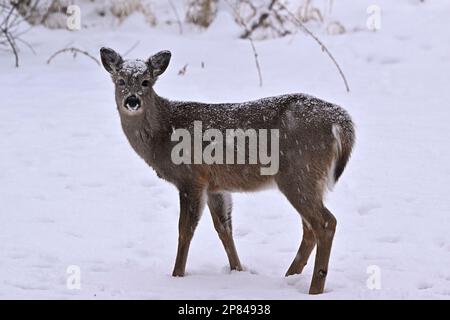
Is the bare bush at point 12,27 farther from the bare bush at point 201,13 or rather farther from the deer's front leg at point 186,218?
the deer's front leg at point 186,218

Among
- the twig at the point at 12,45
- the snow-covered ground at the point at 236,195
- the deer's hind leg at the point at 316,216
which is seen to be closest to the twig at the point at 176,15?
the snow-covered ground at the point at 236,195

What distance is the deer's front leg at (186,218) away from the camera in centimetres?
780

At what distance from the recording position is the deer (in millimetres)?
7270

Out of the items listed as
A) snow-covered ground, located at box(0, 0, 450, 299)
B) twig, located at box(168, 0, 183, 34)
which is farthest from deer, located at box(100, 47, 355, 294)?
twig, located at box(168, 0, 183, 34)

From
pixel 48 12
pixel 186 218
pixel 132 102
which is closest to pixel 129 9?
pixel 48 12

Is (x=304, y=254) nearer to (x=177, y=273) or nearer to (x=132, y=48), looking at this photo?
(x=177, y=273)

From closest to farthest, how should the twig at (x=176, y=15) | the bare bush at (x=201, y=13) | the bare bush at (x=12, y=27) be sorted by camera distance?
the bare bush at (x=12, y=27)
the twig at (x=176, y=15)
the bare bush at (x=201, y=13)

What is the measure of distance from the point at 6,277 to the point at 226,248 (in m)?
1.93

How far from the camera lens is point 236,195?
1028 cm

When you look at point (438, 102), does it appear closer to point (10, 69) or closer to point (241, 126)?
point (241, 126)

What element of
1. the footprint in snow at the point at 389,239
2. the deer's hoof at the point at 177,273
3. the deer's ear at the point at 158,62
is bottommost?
the footprint in snow at the point at 389,239

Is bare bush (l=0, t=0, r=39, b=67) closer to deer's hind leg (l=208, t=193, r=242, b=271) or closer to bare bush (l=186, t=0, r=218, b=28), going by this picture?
bare bush (l=186, t=0, r=218, b=28)

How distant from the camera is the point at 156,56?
8195 mm
